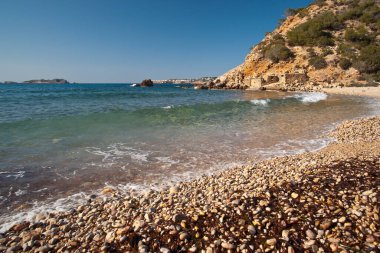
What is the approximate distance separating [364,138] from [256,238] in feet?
27.5

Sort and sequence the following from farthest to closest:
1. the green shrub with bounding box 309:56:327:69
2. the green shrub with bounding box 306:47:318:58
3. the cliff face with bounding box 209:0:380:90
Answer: the green shrub with bounding box 306:47:318:58, the green shrub with bounding box 309:56:327:69, the cliff face with bounding box 209:0:380:90

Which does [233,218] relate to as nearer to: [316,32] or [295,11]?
[316,32]

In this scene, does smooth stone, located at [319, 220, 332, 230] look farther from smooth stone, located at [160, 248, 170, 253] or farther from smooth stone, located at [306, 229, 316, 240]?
smooth stone, located at [160, 248, 170, 253]

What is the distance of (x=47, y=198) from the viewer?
5.66 metres

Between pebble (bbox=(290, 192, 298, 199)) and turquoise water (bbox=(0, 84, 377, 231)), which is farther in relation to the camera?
turquoise water (bbox=(0, 84, 377, 231))

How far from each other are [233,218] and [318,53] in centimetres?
6047

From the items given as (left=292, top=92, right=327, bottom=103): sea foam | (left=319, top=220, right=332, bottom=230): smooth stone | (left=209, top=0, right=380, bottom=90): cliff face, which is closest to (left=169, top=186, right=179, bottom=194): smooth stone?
(left=319, top=220, right=332, bottom=230): smooth stone

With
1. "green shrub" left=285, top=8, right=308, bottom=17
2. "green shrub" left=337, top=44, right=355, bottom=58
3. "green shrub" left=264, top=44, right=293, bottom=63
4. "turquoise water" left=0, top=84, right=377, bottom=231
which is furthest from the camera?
"green shrub" left=285, top=8, right=308, bottom=17

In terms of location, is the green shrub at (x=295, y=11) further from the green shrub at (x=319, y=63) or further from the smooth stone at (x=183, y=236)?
the smooth stone at (x=183, y=236)

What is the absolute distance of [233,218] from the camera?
13.6 ft

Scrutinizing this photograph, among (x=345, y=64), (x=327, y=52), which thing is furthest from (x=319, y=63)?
(x=345, y=64)

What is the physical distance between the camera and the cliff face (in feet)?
155

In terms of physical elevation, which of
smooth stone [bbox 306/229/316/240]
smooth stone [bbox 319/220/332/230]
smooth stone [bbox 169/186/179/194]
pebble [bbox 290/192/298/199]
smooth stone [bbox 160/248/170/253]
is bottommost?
smooth stone [bbox 160/248/170/253]

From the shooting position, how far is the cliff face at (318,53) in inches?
1859
